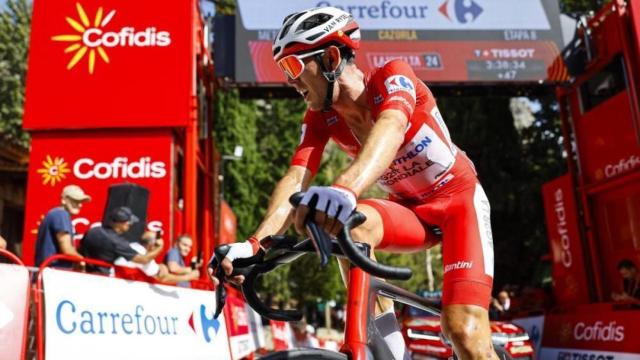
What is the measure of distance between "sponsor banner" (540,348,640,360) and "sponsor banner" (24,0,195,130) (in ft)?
24.2

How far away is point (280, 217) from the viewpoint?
283 cm

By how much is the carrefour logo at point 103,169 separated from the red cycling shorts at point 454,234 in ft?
27.7

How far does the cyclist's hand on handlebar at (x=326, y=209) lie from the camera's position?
1852mm

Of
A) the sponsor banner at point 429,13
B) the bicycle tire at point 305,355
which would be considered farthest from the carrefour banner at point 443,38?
the bicycle tire at point 305,355

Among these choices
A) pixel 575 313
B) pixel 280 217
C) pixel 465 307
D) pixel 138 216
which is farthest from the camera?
pixel 575 313

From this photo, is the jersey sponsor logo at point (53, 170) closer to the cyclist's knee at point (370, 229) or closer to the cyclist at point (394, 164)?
the cyclist at point (394, 164)

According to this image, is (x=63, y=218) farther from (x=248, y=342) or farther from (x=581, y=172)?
(x=581, y=172)

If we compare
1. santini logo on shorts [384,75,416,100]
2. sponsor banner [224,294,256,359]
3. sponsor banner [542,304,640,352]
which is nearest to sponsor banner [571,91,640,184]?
sponsor banner [542,304,640,352]

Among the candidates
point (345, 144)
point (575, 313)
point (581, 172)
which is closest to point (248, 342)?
point (575, 313)

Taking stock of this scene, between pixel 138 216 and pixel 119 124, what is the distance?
2386mm

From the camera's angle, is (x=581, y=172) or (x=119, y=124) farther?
(x=581, y=172)

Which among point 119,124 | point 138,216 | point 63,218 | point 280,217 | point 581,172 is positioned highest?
point 119,124

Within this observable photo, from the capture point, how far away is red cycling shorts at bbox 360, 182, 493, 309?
2.70m

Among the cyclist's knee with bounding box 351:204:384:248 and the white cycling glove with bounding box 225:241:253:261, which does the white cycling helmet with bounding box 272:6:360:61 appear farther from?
the white cycling glove with bounding box 225:241:253:261
